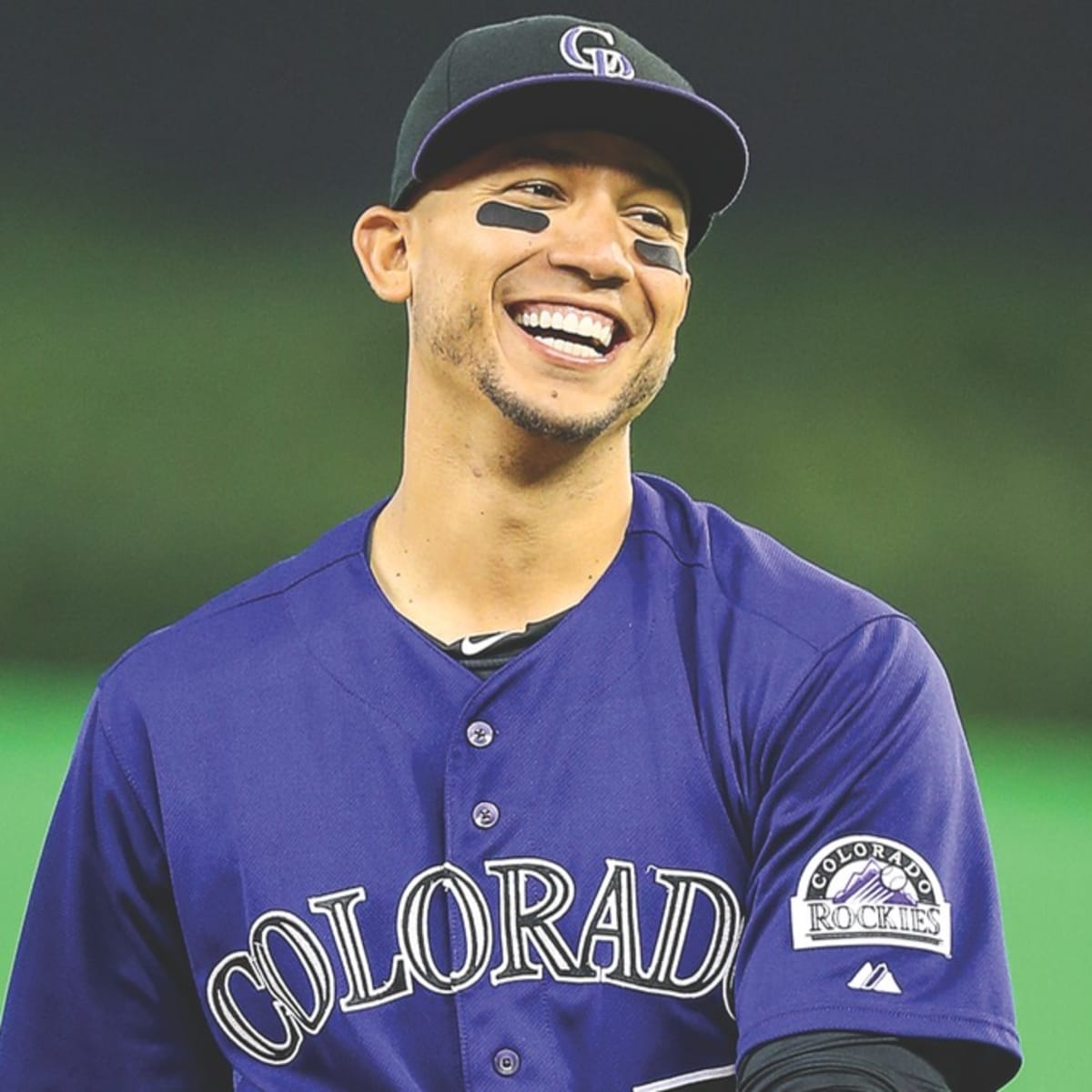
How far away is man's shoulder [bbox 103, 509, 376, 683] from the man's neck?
0.09 metres

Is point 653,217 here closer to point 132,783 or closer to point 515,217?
point 515,217

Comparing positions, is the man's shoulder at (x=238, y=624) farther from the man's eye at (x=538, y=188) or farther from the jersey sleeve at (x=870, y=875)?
the jersey sleeve at (x=870, y=875)

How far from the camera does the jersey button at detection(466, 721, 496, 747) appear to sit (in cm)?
179

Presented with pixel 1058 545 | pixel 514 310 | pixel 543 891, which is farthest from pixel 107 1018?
pixel 1058 545

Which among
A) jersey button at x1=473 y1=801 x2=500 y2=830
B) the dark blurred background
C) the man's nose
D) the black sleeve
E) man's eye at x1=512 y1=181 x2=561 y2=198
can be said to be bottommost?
the black sleeve

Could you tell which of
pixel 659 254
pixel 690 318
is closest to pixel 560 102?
pixel 659 254

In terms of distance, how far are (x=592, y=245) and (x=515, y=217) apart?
7cm

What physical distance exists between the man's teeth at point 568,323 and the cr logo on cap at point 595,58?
0.19m

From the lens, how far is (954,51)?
436 centimetres

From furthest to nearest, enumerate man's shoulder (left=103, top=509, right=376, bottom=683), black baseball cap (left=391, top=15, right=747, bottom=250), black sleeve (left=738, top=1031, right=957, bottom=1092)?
man's shoulder (left=103, top=509, right=376, bottom=683) < black baseball cap (left=391, top=15, right=747, bottom=250) < black sleeve (left=738, top=1031, right=957, bottom=1092)

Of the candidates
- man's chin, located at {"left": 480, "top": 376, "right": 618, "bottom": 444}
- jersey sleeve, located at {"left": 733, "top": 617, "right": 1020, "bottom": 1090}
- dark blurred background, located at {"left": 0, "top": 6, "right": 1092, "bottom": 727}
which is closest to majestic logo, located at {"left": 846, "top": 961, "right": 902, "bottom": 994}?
jersey sleeve, located at {"left": 733, "top": 617, "right": 1020, "bottom": 1090}

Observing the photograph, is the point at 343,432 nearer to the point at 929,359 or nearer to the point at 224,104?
the point at 224,104

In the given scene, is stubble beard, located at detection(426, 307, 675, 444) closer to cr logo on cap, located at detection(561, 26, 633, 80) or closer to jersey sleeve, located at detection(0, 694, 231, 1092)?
cr logo on cap, located at detection(561, 26, 633, 80)

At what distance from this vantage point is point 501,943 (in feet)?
5.66
